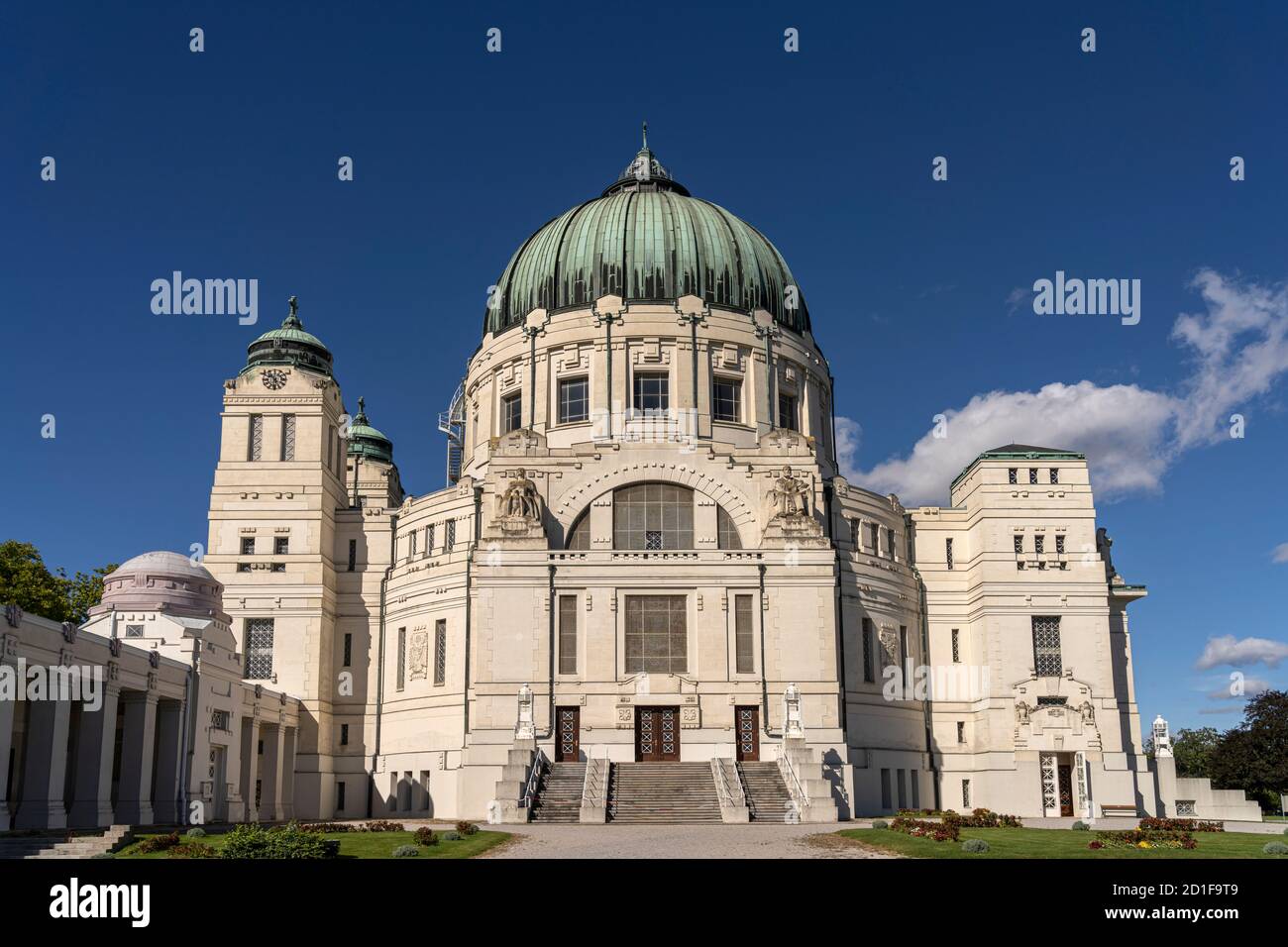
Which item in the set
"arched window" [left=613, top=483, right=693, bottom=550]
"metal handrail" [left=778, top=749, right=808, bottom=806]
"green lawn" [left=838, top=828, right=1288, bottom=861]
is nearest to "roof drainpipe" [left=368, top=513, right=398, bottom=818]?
"arched window" [left=613, top=483, right=693, bottom=550]

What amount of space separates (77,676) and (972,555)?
46.2 metres

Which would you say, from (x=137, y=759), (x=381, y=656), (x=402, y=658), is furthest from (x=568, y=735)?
(x=137, y=759)

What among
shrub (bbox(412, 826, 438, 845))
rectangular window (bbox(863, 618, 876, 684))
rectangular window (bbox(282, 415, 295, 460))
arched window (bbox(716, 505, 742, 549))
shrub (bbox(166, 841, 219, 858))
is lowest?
shrub (bbox(412, 826, 438, 845))

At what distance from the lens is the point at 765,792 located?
5097 cm

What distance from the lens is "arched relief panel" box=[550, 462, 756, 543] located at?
62.0 meters

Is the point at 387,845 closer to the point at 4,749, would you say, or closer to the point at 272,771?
the point at 4,749

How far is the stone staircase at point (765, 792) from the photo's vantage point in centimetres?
4866

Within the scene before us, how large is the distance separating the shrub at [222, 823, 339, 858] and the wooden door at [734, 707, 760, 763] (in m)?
30.7

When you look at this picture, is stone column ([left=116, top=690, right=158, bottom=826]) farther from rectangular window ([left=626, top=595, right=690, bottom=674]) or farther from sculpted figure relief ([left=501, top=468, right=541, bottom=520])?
rectangular window ([left=626, top=595, right=690, bottom=674])

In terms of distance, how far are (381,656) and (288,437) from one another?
514 inches

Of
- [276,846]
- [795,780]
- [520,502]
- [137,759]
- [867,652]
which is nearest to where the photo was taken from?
[276,846]

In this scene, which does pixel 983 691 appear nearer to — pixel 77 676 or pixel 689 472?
pixel 689 472
